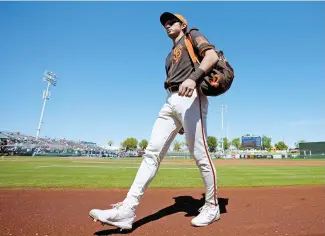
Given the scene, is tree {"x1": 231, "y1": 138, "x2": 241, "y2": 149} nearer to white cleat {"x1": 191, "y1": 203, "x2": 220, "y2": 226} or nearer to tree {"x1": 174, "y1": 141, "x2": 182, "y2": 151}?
tree {"x1": 174, "y1": 141, "x2": 182, "y2": 151}

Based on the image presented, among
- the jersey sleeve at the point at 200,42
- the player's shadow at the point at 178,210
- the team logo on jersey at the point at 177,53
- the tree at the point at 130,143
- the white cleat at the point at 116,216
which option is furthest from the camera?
the tree at the point at 130,143

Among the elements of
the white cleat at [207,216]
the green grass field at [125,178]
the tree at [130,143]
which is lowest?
the green grass field at [125,178]

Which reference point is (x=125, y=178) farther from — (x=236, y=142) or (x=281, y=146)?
(x=281, y=146)

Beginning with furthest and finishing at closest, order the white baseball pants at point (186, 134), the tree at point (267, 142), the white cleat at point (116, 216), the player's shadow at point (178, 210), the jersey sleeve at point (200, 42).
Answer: the tree at point (267, 142) → the white baseball pants at point (186, 134) → the jersey sleeve at point (200, 42) → the player's shadow at point (178, 210) → the white cleat at point (116, 216)

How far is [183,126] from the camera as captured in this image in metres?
2.87

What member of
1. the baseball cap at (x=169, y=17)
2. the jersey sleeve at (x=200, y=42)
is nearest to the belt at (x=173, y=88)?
the jersey sleeve at (x=200, y=42)

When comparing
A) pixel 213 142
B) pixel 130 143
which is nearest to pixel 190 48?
pixel 213 142

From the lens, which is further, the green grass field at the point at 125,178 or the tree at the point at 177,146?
the tree at the point at 177,146

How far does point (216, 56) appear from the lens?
265 cm

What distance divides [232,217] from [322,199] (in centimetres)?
233

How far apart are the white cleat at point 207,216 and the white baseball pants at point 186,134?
0.07 metres

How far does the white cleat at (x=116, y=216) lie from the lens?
96.6 inches

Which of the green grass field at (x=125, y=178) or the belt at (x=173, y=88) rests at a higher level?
the belt at (x=173, y=88)

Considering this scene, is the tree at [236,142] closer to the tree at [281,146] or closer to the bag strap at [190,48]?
the tree at [281,146]
